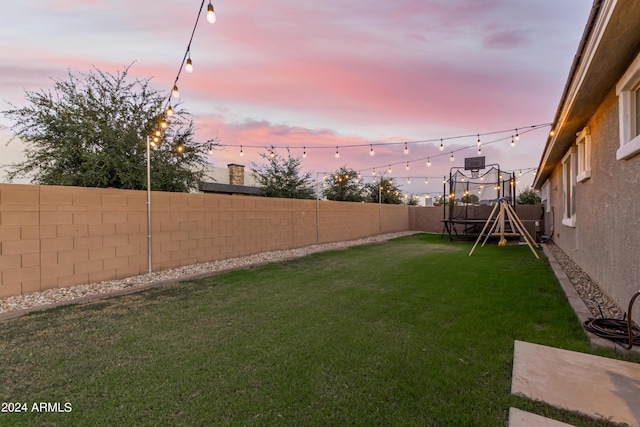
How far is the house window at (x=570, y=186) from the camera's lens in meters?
6.25

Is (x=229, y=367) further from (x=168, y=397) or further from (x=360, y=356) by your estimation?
(x=360, y=356)

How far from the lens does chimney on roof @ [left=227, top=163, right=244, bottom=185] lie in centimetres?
1551

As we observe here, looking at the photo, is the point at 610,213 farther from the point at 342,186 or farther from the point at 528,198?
the point at 528,198

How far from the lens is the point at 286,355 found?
97.5 inches

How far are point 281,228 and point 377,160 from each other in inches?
468

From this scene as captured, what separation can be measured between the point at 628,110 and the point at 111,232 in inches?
272

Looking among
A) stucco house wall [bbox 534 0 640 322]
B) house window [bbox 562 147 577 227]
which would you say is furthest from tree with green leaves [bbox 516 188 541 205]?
stucco house wall [bbox 534 0 640 322]

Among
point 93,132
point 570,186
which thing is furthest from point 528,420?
point 93,132

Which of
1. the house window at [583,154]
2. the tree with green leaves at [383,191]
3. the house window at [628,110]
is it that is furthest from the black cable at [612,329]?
the tree with green leaves at [383,191]

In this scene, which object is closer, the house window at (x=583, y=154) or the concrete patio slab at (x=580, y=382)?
the concrete patio slab at (x=580, y=382)

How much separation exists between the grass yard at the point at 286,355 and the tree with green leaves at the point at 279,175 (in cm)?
782

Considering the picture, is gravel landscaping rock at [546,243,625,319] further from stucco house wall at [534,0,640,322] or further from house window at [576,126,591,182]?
house window at [576,126,591,182]

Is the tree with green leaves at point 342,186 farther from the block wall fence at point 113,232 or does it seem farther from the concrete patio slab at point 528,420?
the concrete patio slab at point 528,420

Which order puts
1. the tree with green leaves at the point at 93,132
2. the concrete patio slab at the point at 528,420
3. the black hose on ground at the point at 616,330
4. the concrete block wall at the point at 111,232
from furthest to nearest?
the tree with green leaves at the point at 93,132 < the concrete block wall at the point at 111,232 < the black hose on ground at the point at 616,330 < the concrete patio slab at the point at 528,420
